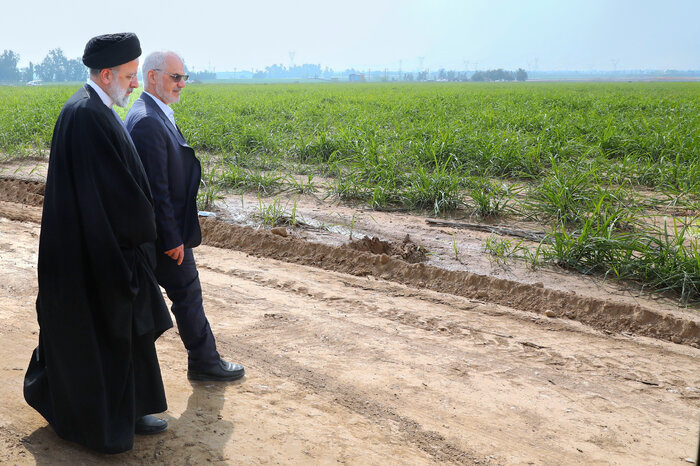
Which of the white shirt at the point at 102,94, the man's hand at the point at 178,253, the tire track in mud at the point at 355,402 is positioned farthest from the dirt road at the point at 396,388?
the white shirt at the point at 102,94

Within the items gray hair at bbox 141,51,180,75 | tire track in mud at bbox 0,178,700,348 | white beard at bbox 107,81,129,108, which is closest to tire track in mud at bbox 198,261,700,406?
tire track in mud at bbox 0,178,700,348

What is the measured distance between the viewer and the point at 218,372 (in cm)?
351

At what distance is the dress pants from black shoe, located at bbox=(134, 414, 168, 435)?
0.53m

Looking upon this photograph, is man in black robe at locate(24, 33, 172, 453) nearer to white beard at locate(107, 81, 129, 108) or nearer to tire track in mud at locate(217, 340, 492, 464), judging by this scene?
white beard at locate(107, 81, 129, 108)

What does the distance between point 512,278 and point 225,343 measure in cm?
261

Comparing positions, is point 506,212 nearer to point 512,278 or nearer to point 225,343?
point 512,278

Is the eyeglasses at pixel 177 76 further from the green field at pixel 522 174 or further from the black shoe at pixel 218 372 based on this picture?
the green field at pixel 522 174

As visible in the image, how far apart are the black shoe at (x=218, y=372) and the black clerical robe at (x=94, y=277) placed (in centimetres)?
74

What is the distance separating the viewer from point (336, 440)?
3.01 metres

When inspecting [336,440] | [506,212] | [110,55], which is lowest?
[336,440]

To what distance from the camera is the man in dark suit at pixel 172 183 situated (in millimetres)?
3068

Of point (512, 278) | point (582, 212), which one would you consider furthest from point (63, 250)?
point (582, 212)

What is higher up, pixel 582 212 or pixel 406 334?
pixel 582 212

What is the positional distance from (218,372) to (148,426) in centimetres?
59
